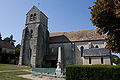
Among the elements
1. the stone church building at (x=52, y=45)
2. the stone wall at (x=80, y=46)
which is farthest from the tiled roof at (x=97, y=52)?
the stone wall at (x=80, y=46)

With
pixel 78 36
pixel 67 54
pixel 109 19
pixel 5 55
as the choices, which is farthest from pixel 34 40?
pixel 109 19

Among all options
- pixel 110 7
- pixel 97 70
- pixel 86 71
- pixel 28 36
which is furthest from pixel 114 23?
pixel 28 36

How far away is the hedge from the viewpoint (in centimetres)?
795

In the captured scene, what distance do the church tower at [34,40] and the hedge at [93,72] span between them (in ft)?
50.9

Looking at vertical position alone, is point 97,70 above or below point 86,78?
above

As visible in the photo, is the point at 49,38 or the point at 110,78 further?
the point at 49,38

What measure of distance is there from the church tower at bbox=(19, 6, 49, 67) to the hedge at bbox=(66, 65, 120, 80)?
15499 mm

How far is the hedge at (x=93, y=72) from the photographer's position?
313 inches

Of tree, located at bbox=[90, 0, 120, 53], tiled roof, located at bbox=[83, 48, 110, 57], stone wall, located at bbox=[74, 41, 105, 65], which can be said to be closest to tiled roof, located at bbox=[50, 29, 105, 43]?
stone wall, located at bbox=[74, 41, 105, 65]

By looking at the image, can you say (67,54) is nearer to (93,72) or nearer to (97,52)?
(97,52)

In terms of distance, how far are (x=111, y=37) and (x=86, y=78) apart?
4644 mm

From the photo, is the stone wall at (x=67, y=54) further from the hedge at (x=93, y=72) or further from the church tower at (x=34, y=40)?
the hedge at (x=93, y=72)

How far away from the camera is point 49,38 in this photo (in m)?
30.4

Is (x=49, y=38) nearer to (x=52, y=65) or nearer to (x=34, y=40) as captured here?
(x=34, y=40)
